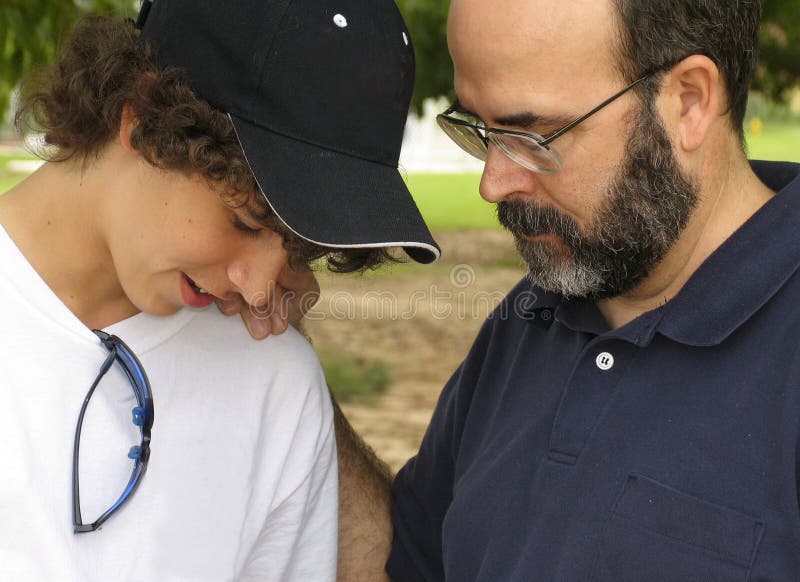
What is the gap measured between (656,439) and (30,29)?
2816 mm

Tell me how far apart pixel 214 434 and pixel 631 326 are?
0.82 m

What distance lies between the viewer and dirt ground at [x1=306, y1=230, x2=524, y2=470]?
242 inches

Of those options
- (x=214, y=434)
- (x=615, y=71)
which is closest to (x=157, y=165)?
(x=214, y=434)

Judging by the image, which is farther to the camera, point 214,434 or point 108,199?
point 214,434

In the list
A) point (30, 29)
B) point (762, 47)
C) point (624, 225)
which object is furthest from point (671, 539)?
point (762, 47)

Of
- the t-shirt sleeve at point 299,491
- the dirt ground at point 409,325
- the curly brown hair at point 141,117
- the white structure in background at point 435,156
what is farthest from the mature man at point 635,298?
the white structure in background at point 435,156

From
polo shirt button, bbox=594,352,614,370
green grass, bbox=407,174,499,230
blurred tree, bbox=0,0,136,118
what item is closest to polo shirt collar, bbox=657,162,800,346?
polo shirt button, bbox=594,352,614,370

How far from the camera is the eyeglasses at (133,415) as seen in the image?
1.82 metres

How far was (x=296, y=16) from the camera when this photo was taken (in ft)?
5.55

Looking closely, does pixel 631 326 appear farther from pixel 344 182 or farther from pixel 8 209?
pixel 8 209

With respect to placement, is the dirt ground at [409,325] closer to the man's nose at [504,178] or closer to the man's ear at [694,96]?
the man's nose at [504,178]

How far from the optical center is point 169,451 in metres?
1.99

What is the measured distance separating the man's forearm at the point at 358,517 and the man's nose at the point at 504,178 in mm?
680

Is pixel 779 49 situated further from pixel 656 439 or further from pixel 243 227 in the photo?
pixel 243 227
